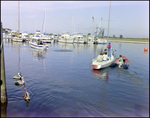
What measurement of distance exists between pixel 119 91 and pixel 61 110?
19.8 ft

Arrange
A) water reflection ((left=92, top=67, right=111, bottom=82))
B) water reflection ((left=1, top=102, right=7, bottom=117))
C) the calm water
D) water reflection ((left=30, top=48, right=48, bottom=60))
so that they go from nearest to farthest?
water reflection ((left=1, top=102, right=7, bottom=117)) < the calm water < water reflection ((left=92, top=67, right=111, bottom=82)) < water reflection ((left=30, top=48, right=48, bottom=60))

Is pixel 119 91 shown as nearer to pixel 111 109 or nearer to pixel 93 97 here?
pixel 93 97

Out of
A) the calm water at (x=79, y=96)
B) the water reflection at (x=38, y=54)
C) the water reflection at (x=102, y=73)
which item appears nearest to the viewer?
the calm water at (x=79, y=96)

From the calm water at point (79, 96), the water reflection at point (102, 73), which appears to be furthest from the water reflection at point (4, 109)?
the water reflection at point (102, 73)

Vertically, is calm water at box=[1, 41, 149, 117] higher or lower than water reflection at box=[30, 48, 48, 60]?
lower

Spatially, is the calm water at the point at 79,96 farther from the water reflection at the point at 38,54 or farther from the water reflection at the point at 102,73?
the water reflection at the point at 38,54

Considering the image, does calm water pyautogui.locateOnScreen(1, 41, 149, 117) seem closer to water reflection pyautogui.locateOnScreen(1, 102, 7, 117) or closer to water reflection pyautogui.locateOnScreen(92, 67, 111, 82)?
water reflection pyautogui.locateOnScreen(1, 102, 7, 117)

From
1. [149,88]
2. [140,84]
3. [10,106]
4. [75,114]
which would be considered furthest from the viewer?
[140,84]

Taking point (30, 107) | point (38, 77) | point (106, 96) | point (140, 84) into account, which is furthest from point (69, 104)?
point (140, 84)

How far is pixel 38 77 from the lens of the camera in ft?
57.1

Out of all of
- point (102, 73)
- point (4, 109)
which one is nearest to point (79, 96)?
point (4, 109)

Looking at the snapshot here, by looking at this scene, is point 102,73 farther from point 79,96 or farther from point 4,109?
point 4,109

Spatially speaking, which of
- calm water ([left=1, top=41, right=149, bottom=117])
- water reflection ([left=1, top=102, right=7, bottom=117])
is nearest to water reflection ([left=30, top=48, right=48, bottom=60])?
calm water ([left=1, top=41, right=149, bottom=117])

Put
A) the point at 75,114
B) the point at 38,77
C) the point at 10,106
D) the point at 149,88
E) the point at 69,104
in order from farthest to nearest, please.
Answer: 1. the point at 38,77
2. the point at 149,88
3. the point at 69,104
4. the point at 10,106
5. the point at 75,114
